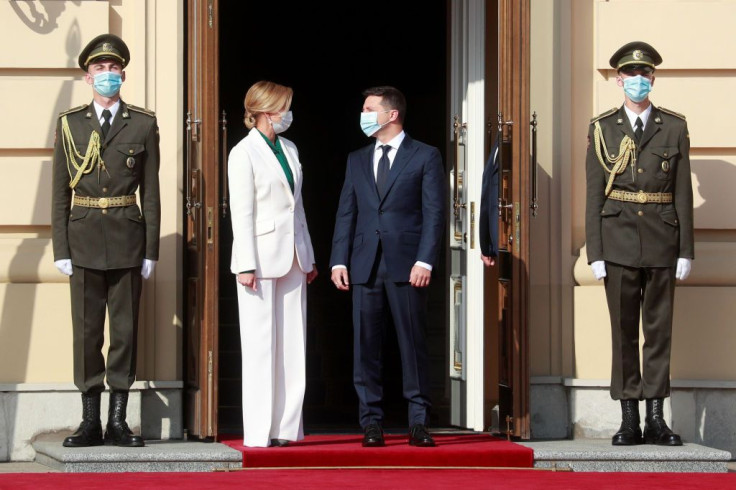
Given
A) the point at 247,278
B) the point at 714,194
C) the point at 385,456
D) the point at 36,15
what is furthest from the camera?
the point at 714,194

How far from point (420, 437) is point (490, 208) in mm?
1319

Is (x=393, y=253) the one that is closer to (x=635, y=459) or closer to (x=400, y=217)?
(x=400, y=217)

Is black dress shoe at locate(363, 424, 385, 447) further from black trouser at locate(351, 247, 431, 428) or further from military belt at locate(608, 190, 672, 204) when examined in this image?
military belt at locate(608, 190, 672, 204)

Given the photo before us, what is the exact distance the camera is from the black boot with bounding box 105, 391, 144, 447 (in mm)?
8281

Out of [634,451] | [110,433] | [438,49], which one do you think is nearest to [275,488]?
[110,433]

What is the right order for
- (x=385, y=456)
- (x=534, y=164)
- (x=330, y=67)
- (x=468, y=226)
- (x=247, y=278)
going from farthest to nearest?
1. (x=330, y=67)
2. (x=468, y=226)
3. (x=534, y=164)
4. (x=247, y=278)
5. (x=385, y=456)

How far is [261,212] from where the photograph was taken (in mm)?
8406

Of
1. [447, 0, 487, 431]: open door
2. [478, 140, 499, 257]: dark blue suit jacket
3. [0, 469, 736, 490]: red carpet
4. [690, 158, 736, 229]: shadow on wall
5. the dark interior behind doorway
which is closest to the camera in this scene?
[0, 469, 736, 490]: red carpet

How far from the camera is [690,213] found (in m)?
8.45

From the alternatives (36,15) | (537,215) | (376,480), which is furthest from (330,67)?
(376,480)

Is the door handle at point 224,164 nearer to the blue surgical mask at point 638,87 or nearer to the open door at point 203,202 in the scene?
the open door at point 203,202

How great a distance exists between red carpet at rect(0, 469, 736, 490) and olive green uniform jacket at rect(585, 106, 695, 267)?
3.80ft

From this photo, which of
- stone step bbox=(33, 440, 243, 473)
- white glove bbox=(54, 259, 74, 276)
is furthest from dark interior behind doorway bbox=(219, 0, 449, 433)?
stone step bbox=(33, 440, 243, 473)

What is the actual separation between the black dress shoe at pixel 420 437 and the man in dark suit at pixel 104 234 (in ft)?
4.45
